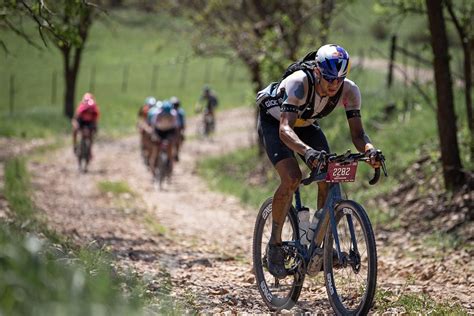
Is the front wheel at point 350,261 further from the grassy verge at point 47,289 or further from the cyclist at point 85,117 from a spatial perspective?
the cyclist at point 85,117

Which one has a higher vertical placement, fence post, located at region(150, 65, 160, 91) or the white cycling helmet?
fence post, located at region(150, 65, 160, 91)

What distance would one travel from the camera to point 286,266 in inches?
269

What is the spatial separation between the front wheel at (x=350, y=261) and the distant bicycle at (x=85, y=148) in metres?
14.5

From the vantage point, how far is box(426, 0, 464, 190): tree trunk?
1093 centimetres

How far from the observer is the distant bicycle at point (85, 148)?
19969mm

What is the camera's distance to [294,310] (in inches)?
264

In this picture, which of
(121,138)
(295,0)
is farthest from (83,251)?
(121,138)

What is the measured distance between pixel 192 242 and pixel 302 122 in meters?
4.84

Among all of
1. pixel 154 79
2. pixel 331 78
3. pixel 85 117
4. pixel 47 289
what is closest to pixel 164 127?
pixel 85 117

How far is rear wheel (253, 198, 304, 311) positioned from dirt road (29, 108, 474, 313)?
0.13 m

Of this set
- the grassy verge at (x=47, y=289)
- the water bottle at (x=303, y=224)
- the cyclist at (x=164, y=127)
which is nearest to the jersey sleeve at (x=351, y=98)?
the water bottle at (x=303, y=224)

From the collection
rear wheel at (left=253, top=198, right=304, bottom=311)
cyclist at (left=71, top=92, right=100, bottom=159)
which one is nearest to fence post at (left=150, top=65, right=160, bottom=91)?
cyclist at (left=71, top=92, right=100, bottom=159)

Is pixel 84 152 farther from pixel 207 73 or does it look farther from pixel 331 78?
pixel 207 73

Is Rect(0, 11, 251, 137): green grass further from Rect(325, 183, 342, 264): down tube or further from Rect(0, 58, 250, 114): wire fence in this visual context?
Rect(325, 183, 342, 264): down tube
